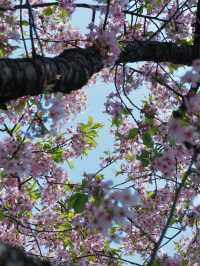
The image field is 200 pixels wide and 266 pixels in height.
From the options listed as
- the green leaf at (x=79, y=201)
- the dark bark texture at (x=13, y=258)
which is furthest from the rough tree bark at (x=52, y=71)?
the dark bark texture at (x=13, y=258)

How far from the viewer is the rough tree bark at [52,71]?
11.6ft

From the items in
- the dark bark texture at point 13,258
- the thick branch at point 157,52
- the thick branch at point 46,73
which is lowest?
the dark bark texture at point 13,258

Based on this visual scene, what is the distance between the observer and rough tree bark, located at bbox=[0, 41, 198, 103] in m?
3.53

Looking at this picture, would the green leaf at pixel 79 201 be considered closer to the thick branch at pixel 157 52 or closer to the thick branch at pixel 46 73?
the thick branch at pixel 46 73

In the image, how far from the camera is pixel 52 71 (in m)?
3.94

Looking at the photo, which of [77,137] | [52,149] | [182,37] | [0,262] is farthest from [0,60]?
[77,137]

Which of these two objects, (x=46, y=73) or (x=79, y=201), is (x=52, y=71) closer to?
(x=46, y=73)

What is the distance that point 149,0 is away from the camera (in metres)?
7.00

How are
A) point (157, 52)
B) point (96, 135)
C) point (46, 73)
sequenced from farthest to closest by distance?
point (96, 135) < point (157, 52) < point (46, 73)

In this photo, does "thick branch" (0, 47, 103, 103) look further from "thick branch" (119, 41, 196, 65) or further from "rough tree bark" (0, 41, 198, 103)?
"thick branch" (119, 41, 196, 65)

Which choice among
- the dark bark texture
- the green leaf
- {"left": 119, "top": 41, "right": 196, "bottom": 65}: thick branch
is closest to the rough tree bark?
{"left": 119, "top": 41, "right": 196, "bottom": 65}: thick branch

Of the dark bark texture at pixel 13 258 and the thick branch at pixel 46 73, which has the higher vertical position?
the thick branch at pixel 46 73

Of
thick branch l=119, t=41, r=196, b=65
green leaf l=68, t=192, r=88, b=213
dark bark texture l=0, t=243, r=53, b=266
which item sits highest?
thick branch l=119, t=41, r=196, b=65

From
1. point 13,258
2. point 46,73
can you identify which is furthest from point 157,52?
point 13,258
